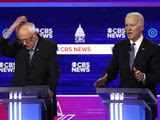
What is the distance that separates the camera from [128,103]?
377 cm

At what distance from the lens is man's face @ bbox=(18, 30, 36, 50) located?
488cm

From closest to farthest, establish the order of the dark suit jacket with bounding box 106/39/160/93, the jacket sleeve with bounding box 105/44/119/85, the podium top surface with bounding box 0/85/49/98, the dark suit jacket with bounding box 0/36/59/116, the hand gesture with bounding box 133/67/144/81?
the podium top surface with bounding box 0/85/49/98 → the hand gesture with bounding box 133/67/144/81 → the dark suit jacket with bounding box 106/39/160/93 → the jacket sleeve with bounding box 105/44/119/85 → the dark suit jacket with bounding box 0/36/59/116

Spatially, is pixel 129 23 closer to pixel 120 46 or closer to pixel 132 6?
pixel 120 46

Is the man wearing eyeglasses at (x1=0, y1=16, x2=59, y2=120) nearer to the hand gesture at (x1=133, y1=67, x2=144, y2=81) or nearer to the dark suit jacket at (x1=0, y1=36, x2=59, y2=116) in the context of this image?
the dark suit jacket at (x1=0, y1=36, x2=59, y2=116)

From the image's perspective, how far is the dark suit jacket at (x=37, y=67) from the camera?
4.97 metres

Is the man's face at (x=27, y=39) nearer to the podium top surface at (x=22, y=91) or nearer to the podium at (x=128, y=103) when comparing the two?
the podium top surface at (x=22, y=91)

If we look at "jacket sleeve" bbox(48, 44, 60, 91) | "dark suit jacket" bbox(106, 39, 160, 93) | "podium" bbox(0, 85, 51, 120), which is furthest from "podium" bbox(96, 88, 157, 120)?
"jacket sleeve" bbox(48, 44, 60, 91)

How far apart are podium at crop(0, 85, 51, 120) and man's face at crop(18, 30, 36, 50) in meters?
1.02

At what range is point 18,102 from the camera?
382cm

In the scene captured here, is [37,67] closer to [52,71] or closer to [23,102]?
[52,71]

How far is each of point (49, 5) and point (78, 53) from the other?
0.61 m

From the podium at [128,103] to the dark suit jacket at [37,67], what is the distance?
1.22 m

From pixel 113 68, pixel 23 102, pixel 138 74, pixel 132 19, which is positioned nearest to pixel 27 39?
pixel 113 68

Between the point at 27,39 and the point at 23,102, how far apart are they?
116cm
